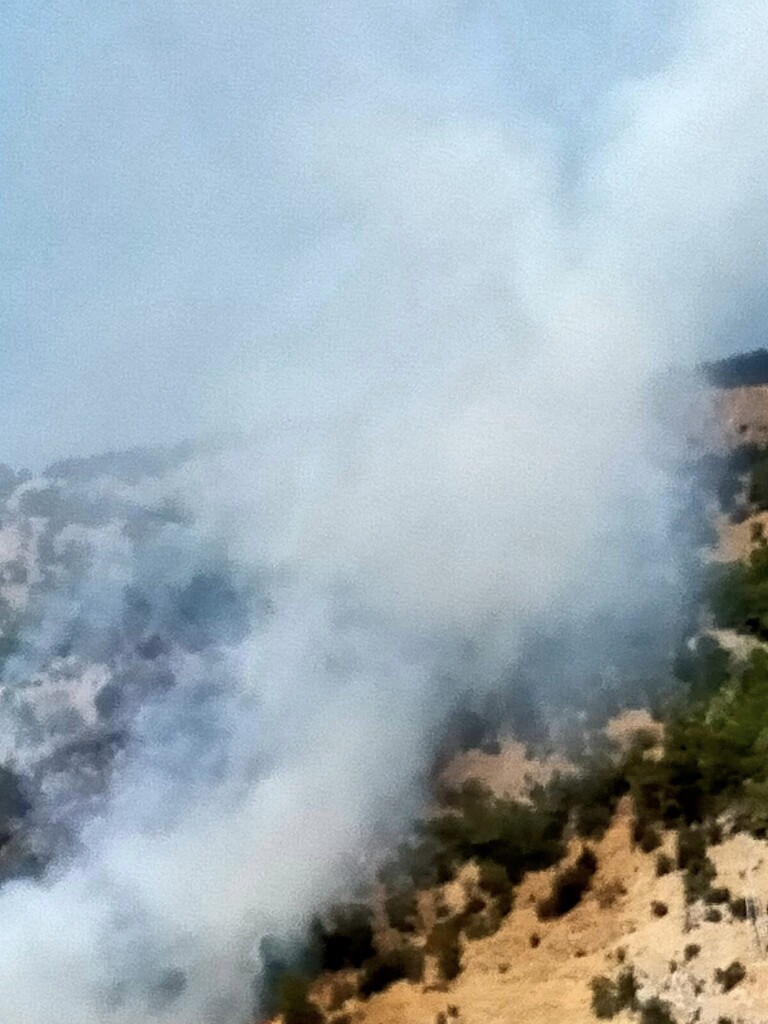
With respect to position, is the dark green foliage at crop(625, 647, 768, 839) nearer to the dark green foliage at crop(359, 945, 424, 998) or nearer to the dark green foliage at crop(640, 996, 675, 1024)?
the dark green foliage at crop(640, 996, 675, 1024)

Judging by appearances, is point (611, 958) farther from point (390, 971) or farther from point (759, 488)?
point (759, 488)

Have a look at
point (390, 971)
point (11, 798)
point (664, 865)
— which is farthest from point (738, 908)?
point (11, 798)

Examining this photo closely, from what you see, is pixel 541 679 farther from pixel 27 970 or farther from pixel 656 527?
pixel 27 970

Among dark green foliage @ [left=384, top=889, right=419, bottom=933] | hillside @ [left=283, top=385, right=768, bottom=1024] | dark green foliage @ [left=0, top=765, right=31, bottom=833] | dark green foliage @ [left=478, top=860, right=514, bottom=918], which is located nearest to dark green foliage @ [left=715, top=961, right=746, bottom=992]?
hillside @ [left=283, top=385, right=768, bottom=1024]

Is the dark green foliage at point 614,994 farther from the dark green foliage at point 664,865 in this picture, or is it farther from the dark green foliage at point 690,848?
the dark green foliage at point 690,848

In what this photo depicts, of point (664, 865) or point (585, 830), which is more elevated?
point (585, 830)

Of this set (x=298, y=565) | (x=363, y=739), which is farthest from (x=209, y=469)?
(x=363, y=739)
